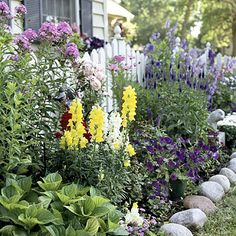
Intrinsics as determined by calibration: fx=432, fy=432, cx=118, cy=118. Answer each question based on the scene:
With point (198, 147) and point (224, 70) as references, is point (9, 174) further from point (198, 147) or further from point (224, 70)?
point (224, 70)

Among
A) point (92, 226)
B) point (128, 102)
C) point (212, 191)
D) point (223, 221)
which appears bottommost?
point (223, 221)

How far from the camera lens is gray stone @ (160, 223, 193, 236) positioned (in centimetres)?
319

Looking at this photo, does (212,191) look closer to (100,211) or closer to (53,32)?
(100,211)

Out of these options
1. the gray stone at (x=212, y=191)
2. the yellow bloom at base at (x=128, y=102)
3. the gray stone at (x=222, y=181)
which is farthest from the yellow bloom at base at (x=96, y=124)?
the gray stone at (x=222, y=181)

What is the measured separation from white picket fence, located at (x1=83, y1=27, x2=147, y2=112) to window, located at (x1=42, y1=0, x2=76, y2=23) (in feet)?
2.50

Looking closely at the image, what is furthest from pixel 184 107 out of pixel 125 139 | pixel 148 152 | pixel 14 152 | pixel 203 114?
pixel 14 152

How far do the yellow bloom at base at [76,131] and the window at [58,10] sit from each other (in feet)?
10.2

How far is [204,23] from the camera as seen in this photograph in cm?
2414

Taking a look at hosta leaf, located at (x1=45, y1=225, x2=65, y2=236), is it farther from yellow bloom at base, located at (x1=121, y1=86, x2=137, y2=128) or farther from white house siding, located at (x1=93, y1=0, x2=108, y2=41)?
white house siding, located at (x1=93, y1=0, x2=108, y2=41)

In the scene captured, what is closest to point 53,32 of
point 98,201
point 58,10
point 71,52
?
point 71,52

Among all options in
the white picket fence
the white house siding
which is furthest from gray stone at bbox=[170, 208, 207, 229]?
the white house siding

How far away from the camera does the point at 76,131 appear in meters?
2.89

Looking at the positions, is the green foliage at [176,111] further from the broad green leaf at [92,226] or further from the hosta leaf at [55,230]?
the hosta leaf at [55,230]

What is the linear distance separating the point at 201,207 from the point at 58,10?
3.74 meters
